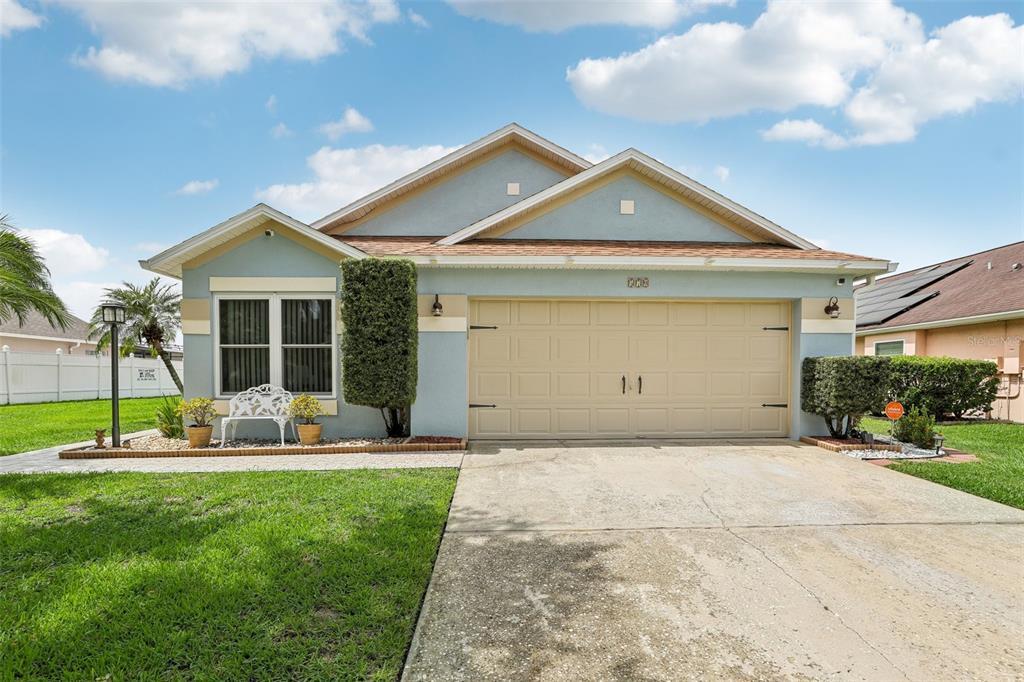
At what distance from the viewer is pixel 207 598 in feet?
10.1

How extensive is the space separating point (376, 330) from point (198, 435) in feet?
11.7

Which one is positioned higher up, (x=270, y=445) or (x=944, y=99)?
(x=944, y=99)

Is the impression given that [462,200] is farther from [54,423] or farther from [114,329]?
[54,423]

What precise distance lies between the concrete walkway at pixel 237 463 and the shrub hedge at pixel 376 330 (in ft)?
3.33

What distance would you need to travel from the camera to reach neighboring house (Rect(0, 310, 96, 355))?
22.0 metres

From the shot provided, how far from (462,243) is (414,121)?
4643 mm

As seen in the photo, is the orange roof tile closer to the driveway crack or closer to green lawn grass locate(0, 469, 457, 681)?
green lawn grass locate(0, 469, 457, 681)

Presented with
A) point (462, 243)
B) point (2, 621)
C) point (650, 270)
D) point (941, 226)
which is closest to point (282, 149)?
point (462, 243)

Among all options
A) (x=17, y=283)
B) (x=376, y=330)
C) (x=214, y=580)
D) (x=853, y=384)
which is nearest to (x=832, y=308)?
(x=853, y=384)

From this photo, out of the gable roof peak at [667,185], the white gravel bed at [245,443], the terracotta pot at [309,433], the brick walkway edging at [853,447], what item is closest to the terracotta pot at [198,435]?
the white gravel bed at [245,443]

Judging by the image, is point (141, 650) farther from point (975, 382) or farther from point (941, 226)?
point (941, 226)

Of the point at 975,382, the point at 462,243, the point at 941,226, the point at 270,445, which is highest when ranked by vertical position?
the point at 941,226

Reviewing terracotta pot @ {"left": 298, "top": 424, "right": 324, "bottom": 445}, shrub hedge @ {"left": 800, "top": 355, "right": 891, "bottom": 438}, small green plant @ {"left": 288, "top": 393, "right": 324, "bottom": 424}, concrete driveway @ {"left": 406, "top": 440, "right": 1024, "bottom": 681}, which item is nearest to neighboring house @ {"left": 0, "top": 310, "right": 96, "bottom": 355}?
small green plant @ {"left": 288, "top": 393, "right": 324, "bottom": 424}

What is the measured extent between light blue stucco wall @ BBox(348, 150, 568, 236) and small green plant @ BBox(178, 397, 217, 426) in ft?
16.7
